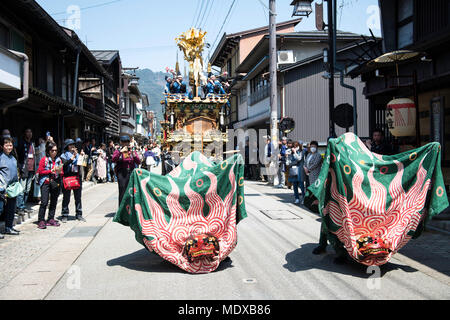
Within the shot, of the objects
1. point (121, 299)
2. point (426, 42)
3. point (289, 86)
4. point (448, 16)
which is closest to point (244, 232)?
point (121, 299)

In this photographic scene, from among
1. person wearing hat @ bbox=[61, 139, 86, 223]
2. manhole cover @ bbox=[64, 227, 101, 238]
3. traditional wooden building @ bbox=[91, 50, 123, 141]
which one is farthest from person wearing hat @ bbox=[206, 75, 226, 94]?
traditional wooden building @ bbox=[91, 50, 123, 141]

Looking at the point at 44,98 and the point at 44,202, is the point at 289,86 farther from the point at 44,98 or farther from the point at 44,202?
the point at 44,202

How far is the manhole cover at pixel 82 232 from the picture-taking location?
8324 mm

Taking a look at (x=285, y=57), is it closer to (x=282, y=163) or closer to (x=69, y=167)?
(x=282, y=163)

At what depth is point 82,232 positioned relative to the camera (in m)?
8.65

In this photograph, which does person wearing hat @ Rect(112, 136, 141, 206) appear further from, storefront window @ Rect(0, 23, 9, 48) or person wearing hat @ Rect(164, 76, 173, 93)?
storefront window @ Rect(0, 23, 9, 48)

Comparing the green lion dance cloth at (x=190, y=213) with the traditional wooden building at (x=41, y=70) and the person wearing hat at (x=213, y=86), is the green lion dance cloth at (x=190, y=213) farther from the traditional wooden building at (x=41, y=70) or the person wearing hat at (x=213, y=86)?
the person wearing hat at (x=213, y=86)

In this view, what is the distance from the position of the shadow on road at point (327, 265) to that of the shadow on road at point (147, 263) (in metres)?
0.88

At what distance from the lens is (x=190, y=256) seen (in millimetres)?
5504

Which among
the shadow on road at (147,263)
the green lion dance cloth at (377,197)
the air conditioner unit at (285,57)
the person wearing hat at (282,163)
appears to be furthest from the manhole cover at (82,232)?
the air conditioner unit at (285,57)

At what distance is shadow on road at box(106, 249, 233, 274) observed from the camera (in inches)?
227

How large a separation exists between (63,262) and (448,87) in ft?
32.8

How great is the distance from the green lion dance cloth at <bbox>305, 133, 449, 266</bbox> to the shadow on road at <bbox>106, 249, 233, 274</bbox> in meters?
1.57

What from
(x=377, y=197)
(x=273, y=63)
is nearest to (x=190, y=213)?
(x=377, y=197)
